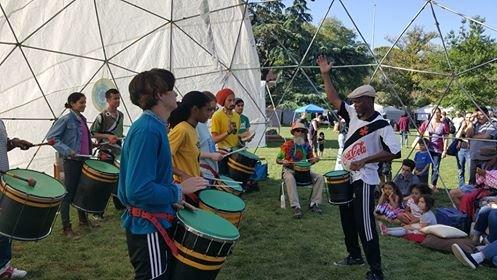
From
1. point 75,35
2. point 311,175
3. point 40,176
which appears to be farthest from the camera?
point 75,35

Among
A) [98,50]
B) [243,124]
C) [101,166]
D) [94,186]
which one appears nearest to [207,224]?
[94,186]

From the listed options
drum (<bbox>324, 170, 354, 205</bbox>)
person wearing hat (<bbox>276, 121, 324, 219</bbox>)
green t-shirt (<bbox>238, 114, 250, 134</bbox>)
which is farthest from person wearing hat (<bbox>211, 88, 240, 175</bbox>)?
drum (<bbox>324, 170, 354, 205</bbox>)

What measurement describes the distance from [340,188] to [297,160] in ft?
9.37

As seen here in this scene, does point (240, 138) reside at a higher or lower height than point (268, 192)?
higher

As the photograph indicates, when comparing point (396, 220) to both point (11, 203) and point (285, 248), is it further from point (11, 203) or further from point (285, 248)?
point (11, 203)

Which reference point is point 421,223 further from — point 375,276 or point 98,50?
point 98,50

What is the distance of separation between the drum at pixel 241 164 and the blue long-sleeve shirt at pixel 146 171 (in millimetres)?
3672

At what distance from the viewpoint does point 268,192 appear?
918 centimetres

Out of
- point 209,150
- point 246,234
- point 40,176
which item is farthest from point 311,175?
point 40,176

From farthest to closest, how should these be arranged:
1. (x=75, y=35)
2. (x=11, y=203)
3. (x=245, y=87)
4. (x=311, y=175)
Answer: (x=245, y=87)
(x=75, y=35)
(x=311, y=175)
(x=11, y=203)

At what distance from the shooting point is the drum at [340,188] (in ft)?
16.1

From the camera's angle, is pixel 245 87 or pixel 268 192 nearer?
pixel 268 192

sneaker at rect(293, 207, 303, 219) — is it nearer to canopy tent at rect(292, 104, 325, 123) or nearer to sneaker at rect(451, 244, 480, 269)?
sneaker at rect(451, 244, 480, 269)

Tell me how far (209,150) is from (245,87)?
8.02 m
